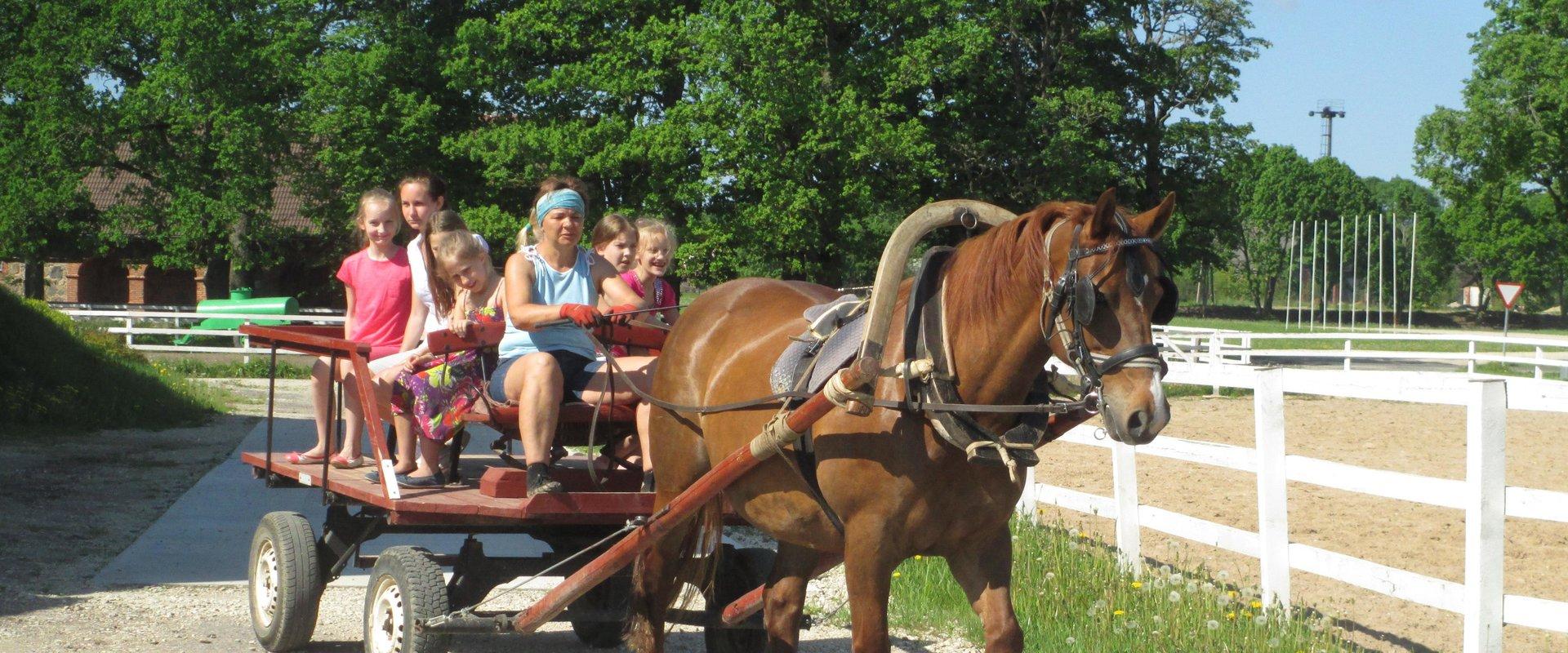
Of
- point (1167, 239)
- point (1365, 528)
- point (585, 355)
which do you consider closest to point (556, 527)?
point (585, 355)

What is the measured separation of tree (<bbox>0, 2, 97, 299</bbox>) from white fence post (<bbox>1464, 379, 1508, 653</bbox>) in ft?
118

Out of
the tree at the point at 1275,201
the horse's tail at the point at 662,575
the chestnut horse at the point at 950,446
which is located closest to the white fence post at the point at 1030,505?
the horse's tail at the point at 662,575

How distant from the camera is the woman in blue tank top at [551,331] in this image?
16.5ft

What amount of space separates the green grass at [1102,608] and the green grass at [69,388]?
10.7m

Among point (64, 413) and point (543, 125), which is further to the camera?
point (543, 125)

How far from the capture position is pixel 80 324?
2098 cm

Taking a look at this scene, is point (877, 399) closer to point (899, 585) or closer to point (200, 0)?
point (899, 585)

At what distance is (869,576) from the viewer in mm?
3723

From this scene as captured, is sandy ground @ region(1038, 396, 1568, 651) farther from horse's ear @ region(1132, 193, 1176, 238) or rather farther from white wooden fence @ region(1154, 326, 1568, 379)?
horse's ear @ region(1132, 193, 1176, 238)

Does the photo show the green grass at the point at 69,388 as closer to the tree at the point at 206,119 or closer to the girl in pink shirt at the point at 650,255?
the girl in pink shirt at the point at 650,255

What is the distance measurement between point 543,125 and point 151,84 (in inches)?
413

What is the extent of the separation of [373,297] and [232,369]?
19.0m

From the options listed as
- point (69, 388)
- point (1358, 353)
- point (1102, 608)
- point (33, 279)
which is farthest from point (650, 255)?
point (33, 279)

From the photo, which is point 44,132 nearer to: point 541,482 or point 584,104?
point 584,104
